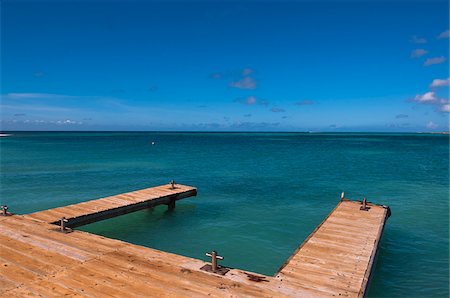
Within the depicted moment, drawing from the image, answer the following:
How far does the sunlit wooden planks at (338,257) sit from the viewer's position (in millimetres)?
8438

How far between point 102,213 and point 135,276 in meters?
8.58

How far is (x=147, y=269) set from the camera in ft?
29.0

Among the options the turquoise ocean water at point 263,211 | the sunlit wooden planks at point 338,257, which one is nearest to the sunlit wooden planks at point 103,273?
the sunlit wooden planks at point 338,257

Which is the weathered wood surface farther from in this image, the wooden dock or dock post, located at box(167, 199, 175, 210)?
the wooden dock

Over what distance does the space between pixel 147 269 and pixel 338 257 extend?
6101 mm

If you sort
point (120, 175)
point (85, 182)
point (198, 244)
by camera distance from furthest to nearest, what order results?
point (120, 175), point (85, 182), point (198, 244)

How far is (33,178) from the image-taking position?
3238 centimetres

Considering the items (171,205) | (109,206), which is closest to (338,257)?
(109,206)

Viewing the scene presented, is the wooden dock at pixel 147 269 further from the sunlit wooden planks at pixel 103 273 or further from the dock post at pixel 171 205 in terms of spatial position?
the dock post at pixel 171 205

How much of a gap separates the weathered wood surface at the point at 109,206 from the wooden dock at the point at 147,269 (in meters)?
1.64

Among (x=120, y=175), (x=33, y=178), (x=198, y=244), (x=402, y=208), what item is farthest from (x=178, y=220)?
(x=33, y=178)

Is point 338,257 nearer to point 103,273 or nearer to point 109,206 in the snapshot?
point 103,273

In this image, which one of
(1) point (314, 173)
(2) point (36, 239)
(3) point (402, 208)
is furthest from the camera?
(1) point (314, 173)

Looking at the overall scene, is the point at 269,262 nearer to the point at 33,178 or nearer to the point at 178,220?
the point at 178,220
